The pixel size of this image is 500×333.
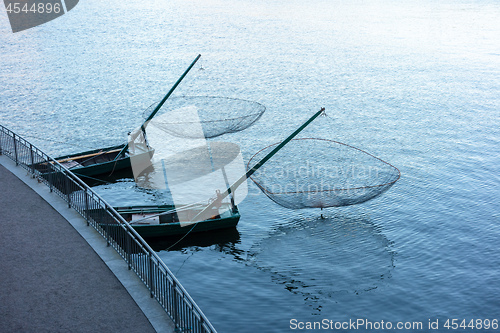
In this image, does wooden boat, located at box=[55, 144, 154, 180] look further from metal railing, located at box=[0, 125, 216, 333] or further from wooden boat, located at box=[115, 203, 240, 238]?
metal railing, located at box=[0, 125, 216, 333]

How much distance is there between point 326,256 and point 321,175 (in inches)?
356

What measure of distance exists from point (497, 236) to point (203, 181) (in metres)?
17.9

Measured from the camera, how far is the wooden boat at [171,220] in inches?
1065

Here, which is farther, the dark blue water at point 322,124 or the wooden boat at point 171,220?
the wooden boat at point 171,220

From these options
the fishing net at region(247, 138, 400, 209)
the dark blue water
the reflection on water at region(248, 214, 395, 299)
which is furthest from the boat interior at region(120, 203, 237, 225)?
the reflection on water at region(248, 214, 395, 299)

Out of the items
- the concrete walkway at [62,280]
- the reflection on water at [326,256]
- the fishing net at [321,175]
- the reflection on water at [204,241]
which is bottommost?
the reflection on water at [326,256]

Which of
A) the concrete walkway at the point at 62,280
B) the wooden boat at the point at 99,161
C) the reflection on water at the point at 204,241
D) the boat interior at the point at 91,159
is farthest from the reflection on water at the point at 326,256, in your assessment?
the boat interior at the point at 91,159

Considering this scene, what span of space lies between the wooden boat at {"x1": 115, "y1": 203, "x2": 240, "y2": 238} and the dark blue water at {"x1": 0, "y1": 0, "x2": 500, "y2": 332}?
31.9 inches

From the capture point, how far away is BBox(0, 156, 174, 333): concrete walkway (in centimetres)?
1417

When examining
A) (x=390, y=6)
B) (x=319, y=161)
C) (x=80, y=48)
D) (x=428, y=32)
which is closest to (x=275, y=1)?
(x=390, y=6)

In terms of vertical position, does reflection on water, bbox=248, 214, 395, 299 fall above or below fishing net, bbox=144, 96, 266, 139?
below

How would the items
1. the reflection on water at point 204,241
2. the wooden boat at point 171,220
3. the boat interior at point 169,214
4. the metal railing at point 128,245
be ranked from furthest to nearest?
the boat interior at point 169,214 < the reflection on water at point 204,241 < the wooden boat at point 171,220 < the metal railing at point 128,245

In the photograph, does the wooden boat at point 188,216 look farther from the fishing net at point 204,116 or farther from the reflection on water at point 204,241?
the fishing net at point 204,116

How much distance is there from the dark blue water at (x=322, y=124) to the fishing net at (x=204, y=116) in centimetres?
216
